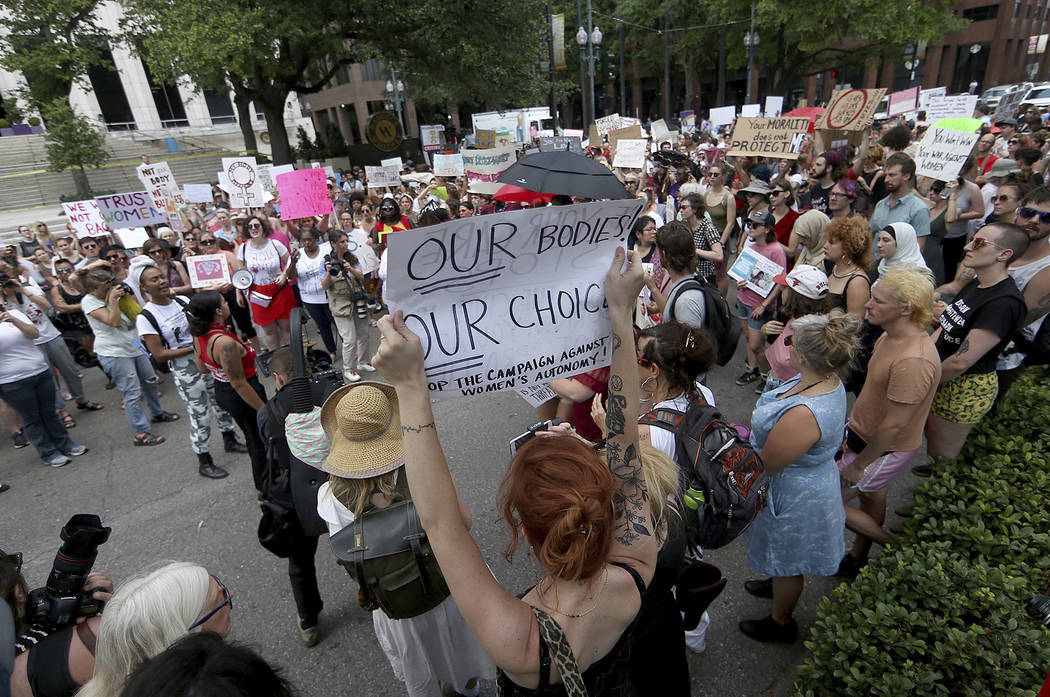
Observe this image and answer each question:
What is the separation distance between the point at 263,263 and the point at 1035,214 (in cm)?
725

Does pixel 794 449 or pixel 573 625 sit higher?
pixel 573 625

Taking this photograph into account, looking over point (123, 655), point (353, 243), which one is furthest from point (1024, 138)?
point (123, 655)

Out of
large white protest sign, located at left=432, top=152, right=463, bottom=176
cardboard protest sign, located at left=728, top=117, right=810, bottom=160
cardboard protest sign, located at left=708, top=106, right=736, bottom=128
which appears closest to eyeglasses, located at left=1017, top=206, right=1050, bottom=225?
cardboard protest sign, located at left=728, top=117, right=810, bottom=160

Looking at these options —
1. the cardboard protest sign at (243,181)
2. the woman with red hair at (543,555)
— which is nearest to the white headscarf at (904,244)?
the woman with red hair at (543,555)

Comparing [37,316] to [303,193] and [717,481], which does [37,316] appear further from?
[717,481]

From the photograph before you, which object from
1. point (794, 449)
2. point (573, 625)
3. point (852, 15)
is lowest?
point (794, 449)

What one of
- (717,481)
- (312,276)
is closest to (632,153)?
(312,276)

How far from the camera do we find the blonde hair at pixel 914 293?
8.87 ft

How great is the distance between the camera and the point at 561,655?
4.06 feet

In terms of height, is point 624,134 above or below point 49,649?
above

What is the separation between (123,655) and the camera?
1489 millimetres

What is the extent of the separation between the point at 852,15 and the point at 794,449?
33.3m

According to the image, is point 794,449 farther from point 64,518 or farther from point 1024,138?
point 1024,138

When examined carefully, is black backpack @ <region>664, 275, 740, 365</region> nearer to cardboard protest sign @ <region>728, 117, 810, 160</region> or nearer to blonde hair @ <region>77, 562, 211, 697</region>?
blonde hair @ <region>77, 562, 211, 697</region>
